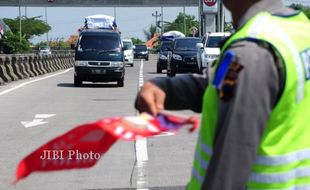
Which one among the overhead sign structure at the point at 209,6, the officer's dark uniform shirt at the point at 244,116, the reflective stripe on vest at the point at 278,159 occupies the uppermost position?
the overhead sign structure at the point at 209,6

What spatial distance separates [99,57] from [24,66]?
782 centimetres

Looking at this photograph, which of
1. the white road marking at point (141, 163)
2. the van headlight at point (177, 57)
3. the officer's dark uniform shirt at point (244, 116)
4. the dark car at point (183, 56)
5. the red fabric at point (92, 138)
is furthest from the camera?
the dark car at point (183, 56)

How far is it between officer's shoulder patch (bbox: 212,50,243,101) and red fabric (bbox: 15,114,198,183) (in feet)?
0.55

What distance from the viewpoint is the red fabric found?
2.03m

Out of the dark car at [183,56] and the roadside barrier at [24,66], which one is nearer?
the roadside barrier at [24,66]

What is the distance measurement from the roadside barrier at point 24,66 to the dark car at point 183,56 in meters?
6.41

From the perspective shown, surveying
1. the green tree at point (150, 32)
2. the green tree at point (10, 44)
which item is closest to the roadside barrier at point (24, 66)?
the green tree at point (10, 44)

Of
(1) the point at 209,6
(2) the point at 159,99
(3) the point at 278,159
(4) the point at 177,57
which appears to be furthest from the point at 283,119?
(1) the point at 209,6

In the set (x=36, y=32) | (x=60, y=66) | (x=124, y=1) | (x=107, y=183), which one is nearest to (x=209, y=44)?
(x=107, y=183)

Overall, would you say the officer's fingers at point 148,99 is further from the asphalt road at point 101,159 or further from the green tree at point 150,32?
the green tree at point 150,32

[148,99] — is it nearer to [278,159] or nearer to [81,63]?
[278,159]

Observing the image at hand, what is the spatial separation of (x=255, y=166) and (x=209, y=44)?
951 inches

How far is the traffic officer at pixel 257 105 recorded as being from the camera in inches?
76.2

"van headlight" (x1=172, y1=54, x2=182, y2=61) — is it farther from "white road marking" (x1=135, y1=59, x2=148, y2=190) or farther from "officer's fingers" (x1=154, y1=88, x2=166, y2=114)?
"officer's fingers" (x1=154, y1=88, x2=166, y2=114)
